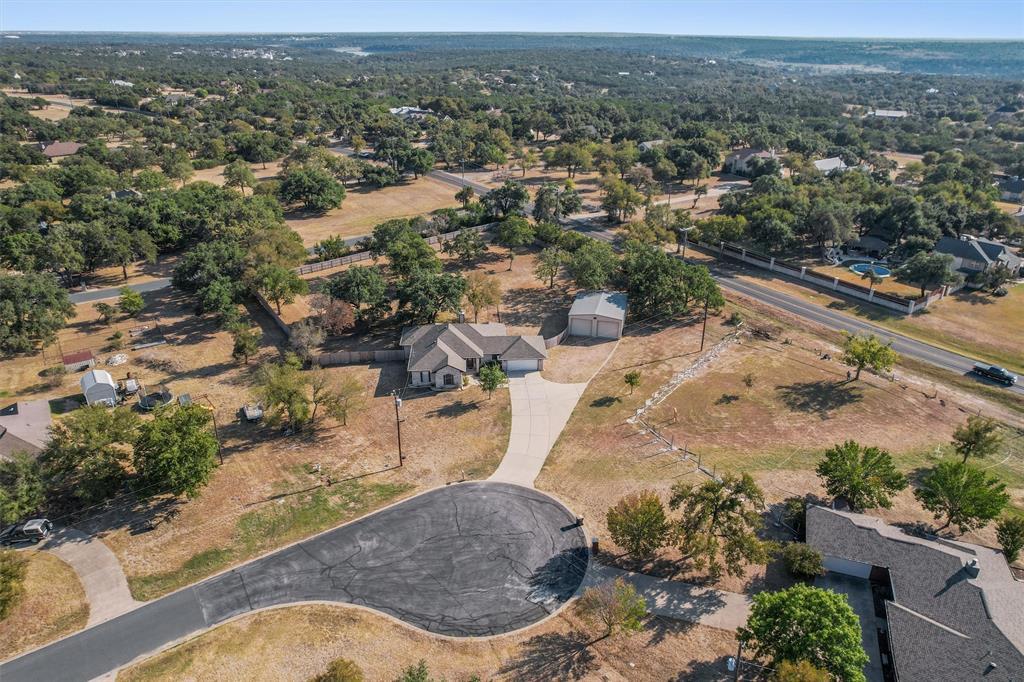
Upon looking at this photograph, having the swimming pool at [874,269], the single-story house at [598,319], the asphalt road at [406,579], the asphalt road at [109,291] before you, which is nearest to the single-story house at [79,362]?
the asphalt road at [109,291]

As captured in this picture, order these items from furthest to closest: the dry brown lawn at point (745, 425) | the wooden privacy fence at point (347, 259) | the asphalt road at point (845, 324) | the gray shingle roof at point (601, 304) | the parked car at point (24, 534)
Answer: the wooden privacy fence at point (347, 259) → the gray shingle roof at point (601, 304) → the asphalt road at point (845, 324) → the dry brown lawn at point (745, 425) → the parked car at point (24, 534)

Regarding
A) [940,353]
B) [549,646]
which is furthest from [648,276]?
[549,646]

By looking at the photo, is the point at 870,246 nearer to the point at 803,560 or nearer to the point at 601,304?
the point at 601,304

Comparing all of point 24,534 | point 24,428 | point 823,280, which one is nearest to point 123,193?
point 24,428

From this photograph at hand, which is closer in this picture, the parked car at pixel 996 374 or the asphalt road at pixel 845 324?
the parked car at pixel 996 374

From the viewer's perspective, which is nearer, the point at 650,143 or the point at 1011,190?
the point at 1011,190

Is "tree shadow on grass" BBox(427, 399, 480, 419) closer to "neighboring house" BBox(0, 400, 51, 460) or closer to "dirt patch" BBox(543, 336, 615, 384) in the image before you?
"dirt patch" BBox(543, 336, 615, 384)

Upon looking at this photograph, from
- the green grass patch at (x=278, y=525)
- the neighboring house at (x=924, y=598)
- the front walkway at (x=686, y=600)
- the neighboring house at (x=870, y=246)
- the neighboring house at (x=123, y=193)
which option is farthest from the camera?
the neighboring house at (x=123, y=193)

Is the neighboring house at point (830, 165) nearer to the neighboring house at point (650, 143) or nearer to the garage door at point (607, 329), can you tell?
the neighboring house at point (650, 143)
